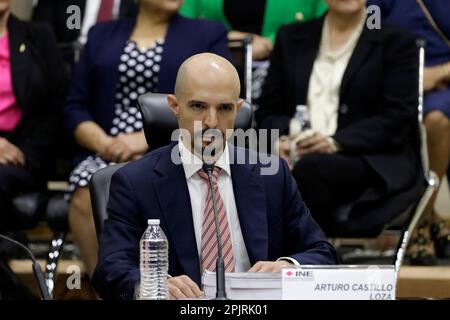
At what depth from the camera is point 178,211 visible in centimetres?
282

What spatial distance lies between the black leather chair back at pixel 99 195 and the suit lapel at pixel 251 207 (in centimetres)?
39

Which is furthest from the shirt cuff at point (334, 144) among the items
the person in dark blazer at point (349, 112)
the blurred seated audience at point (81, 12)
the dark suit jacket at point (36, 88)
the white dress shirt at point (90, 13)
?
the white dress shirt at point (90, 13)

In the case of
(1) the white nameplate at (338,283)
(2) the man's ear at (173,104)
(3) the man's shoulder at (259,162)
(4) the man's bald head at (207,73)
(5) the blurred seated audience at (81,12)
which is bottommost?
(1) the white nameplate at (338,283)

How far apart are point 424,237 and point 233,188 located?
1853 mm

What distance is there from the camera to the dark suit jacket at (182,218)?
2.75 metres

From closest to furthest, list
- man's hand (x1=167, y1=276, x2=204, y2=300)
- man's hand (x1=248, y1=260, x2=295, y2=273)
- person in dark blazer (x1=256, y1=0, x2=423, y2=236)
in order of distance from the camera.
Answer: man's hand (x1=167, y1=276, x2=204, y2=300) → man's hand (x1=248, y1=260, x2=295, y2=273) → person in dark blazer (x1=256, y1=0, x2=423, y2=236)

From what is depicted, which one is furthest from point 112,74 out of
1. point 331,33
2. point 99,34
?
point 331,33

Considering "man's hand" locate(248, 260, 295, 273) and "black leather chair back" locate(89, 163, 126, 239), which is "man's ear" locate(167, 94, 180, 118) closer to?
"black leather chair back" locate(89, 163, 126, 239)

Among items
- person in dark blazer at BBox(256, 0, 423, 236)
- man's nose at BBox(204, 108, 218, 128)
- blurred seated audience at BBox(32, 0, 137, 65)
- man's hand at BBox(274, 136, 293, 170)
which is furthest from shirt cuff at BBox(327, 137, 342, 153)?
man's nose at BBox(204, 108, 218, 128)

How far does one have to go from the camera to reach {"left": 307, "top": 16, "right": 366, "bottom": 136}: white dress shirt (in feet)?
14.0

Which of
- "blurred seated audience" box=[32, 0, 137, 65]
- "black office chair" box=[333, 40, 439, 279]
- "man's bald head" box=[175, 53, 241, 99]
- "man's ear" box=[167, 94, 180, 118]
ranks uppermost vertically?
"man's bald head" box=[175, 53, 241, 99]

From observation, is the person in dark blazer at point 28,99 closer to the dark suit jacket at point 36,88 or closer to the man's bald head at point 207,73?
the dark suit jacket at point 36,88

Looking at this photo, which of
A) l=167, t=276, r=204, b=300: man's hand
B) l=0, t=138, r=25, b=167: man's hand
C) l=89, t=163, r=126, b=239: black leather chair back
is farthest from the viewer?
l=0, t=138, r=25, b=167: man's hand

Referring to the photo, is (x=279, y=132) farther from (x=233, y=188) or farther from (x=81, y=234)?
(x=233, y=188)
